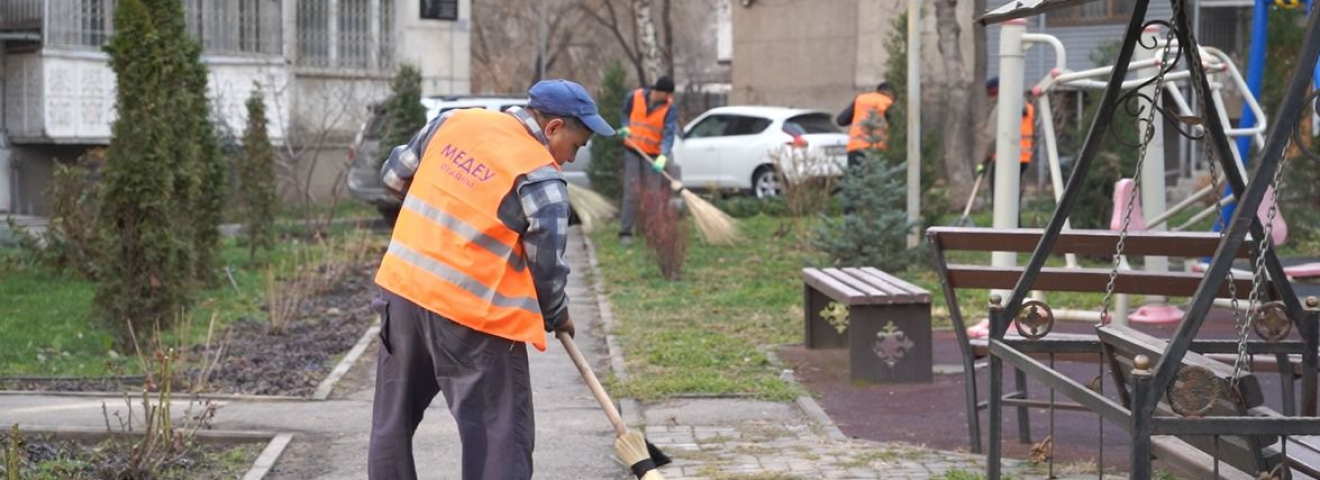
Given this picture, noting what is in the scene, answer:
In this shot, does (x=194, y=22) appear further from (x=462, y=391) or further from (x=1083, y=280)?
Result: (x=462, y=391)

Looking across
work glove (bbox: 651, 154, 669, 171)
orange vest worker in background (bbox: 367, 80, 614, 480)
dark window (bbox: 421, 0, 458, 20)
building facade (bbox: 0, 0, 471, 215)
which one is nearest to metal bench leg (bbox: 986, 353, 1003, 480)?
orange vest worker in background (bbox: 367, 80, 614, 480)

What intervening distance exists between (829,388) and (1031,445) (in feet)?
5.45

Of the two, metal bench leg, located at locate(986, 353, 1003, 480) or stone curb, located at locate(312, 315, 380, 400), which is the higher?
metal bench leg, located at locate(986, 353, 1003, 480)

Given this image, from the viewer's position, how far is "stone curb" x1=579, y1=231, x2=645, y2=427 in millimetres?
7543

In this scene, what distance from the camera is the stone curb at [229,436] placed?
657 cm

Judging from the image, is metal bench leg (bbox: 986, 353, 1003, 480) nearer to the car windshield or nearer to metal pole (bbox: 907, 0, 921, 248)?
metal pole (bbox: 907, 0, 921, 248)

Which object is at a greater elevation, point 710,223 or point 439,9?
point 439,9

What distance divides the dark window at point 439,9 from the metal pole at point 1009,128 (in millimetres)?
16873

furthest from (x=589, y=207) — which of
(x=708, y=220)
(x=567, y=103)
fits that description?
(x=567, y=103)

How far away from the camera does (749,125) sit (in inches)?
949

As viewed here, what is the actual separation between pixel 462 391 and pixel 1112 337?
1951 mm

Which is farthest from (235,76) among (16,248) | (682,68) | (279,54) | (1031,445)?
(682,68)

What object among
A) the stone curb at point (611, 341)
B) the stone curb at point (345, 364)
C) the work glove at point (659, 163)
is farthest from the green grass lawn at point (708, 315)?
the stone curb at point (345, 364)

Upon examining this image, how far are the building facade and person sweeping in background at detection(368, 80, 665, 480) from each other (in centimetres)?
1219
